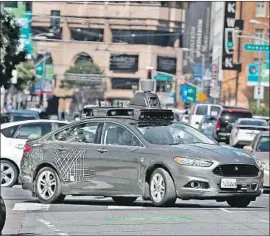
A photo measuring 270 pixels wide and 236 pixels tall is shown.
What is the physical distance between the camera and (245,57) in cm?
8388

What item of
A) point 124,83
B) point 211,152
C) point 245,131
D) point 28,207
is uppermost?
point 211,152

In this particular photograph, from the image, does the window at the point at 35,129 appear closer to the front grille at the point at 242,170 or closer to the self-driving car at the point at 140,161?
the self-driving car at the point at 140,161

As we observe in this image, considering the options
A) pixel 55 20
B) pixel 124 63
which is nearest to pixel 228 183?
pixel 55 20

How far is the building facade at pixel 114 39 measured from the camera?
5041 cm

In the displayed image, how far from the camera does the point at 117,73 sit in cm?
8556

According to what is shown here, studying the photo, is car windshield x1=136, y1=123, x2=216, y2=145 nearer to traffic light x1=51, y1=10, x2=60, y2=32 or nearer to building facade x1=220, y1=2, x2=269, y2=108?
traffic light x1=51, y1=10, x2=60, y2=32

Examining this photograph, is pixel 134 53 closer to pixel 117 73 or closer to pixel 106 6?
pixel 117 73

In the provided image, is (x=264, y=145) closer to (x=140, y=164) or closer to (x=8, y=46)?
(x=8, y=46)

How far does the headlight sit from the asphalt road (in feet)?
15.3

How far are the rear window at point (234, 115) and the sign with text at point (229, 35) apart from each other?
56.8 ft

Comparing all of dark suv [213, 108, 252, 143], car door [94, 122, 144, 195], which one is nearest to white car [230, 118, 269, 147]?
dark suv [213, 108, 252, 143]

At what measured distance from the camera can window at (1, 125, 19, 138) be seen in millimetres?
22905

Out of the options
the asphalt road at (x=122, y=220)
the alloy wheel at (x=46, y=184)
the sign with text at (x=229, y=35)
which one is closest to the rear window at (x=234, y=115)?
the sign with text at (x=229, y=35)

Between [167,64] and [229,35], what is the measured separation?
17305 mm
